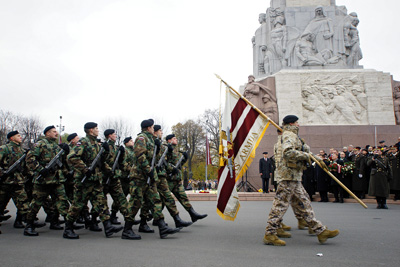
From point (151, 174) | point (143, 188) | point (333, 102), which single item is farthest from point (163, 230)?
point (333, 102)

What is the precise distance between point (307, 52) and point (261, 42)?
2.93 meters

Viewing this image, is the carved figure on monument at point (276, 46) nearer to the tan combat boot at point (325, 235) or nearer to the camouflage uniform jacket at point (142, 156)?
the camouflage uniform jacket at point (142, 156)

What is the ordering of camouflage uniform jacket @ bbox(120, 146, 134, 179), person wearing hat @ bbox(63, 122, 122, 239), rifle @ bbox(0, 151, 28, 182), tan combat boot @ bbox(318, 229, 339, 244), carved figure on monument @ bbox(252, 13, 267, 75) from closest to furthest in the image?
tan combat boot @ bbox(318, 229, 339, 244), person wearing hat @ bbox(63, 122, 122, 239), rifle @ bbox(0, 151, 28, 182), camouflage uniform jacket @ bbox(120, 146, 134, 179), carved figure on monument @ bbox(252, 13, 267, 75)

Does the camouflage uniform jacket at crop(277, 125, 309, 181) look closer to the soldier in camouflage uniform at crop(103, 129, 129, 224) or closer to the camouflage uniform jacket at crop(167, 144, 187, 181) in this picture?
the camouflage uniform jacket at crop(167, 144, 187, 181)

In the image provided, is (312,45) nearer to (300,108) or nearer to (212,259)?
(300,108)

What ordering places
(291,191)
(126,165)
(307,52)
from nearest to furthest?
(291,191)
(126,165)
(307,52)

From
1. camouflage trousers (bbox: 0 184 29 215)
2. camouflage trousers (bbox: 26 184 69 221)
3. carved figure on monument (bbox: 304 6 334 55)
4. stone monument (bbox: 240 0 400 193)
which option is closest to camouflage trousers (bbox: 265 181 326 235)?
camouflage trousers (bbox: 26 184 69 221)

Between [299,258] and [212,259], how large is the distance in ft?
3.70

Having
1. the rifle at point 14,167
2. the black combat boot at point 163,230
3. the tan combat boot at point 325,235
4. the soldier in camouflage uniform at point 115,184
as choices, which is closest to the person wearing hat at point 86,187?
the soldier in camouflage uniform at point 115,184

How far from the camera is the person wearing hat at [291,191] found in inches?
208

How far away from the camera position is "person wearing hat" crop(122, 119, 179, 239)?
237 inches

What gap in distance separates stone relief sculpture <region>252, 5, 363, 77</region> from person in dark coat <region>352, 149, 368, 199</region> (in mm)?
7393

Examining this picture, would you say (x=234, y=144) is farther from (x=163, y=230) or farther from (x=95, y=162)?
(x=95, y=162)

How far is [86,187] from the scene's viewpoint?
6.41 m
